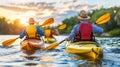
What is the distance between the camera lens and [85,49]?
40.9ft

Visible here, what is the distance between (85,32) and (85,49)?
0.77 meters

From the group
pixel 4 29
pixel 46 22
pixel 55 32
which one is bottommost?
pixel 4 29

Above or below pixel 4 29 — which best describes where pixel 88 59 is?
above

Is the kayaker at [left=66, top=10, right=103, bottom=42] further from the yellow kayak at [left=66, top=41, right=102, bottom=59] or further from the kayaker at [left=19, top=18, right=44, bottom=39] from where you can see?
the kayaker at [left=19, top=18, right=44, bottom=39]

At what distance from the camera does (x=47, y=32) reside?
2409 centimetres

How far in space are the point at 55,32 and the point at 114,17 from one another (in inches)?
1902

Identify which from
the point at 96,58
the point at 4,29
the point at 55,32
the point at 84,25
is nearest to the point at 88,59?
the point at 96,58

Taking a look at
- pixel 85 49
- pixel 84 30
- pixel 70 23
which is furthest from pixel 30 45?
pixel 70 23

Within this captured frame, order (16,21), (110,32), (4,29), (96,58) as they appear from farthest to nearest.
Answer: (16,21) → (4,29) → (110,32) → (96,58)

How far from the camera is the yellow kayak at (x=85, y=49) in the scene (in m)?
11.9

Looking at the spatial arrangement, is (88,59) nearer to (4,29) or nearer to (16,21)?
(4,29)

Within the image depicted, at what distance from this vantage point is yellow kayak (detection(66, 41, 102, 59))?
11914 millimetres

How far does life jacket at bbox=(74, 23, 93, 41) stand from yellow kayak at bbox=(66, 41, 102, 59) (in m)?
0.21

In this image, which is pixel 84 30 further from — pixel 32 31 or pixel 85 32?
pixel 32 31
